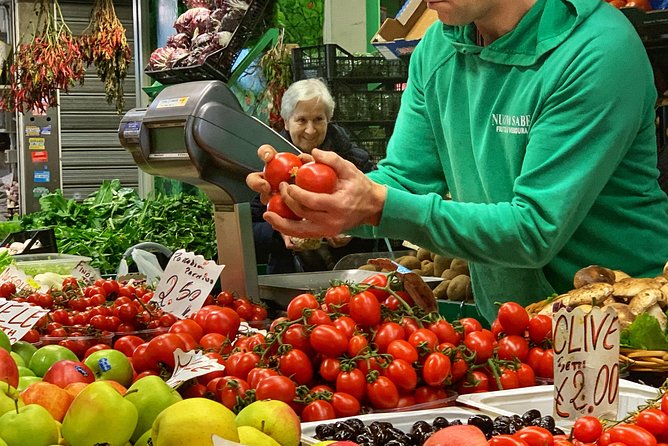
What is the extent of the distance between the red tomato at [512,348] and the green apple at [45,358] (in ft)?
3.21

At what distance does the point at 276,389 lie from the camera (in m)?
1.68

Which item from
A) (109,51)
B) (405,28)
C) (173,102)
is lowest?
(173,102)

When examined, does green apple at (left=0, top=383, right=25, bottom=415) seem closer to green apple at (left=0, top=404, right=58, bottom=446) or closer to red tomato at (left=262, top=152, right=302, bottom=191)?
green apple at (left=0, top=404, right=58, bottom=446)

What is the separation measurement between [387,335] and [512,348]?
0.97ft

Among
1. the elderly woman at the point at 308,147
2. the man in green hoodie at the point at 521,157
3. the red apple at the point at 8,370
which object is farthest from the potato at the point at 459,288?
the red apple at the point at 8,370

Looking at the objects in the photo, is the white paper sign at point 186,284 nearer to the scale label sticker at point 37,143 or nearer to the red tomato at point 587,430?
the red tomato at point 587,430

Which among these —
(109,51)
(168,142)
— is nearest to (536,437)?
(168,142)

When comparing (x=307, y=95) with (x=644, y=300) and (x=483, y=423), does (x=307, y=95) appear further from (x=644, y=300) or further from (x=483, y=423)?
(x=483, y=423)

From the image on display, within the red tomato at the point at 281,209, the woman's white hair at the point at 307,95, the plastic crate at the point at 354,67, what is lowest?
the red tomato at the point at 281,209

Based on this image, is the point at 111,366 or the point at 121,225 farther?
the point at 121,225

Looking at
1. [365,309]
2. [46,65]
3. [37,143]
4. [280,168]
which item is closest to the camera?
[365,309]

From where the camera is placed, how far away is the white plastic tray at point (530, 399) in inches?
68.5

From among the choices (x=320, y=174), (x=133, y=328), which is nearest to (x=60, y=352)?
(x=133, y=328)

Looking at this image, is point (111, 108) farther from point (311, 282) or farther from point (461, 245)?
point (461, 245)
